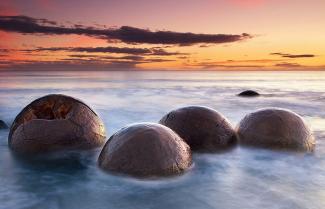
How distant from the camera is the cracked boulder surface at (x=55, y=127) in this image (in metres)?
6.98

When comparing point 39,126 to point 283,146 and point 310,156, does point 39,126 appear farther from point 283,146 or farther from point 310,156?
point 310,156

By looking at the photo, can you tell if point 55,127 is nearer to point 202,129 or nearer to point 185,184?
point 202,129

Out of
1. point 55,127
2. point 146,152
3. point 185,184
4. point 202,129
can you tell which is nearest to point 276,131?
point 202,129

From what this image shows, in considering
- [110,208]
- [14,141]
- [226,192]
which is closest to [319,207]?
[226,192]

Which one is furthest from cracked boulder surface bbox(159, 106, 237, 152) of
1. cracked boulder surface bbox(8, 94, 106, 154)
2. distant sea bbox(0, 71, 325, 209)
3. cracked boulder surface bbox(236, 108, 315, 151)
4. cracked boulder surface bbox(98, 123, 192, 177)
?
cracked boulder surface bbox(8, 94, 106, 154)

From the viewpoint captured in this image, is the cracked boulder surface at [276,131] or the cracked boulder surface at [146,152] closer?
the cracked boulder surface at [146,152]

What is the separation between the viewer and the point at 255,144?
7.38 metres

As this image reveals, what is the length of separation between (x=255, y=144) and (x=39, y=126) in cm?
396

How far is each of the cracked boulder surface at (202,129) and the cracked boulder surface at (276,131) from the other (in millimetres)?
407

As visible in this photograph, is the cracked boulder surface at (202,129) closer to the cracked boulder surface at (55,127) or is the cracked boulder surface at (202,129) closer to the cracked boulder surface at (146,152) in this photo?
the cracked boulder surface at (146,152)

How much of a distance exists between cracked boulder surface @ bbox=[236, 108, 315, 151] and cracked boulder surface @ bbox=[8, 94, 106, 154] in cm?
287

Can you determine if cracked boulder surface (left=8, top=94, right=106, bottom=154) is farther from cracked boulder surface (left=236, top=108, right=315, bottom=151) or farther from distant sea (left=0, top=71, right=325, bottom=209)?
cracked boulder surface (left=236, top=108, right=315, bottom=151)

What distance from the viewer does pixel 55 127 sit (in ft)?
22.9

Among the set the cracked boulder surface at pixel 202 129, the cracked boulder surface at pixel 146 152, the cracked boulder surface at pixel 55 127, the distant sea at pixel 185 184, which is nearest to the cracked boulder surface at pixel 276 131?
the distant sea at pixel 185 184
